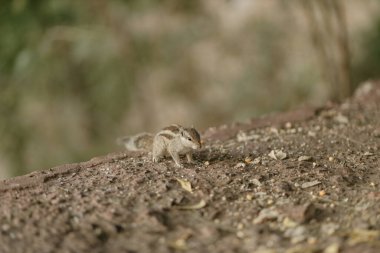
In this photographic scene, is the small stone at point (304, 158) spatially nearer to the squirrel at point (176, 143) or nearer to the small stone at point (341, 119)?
the squirrel at point (176, 143)

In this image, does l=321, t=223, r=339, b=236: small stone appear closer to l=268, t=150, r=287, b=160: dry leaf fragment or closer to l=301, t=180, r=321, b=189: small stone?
l=301, t=180, r=321, b=189: small stone

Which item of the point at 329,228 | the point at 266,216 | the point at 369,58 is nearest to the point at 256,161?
the point at 266,216

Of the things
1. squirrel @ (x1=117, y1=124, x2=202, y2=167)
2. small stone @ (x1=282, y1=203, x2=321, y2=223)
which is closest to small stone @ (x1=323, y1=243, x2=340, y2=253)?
small stone @ (x1=282, y1=203, x2=321, y2=223)

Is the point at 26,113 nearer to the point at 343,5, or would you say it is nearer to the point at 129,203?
the point at 343,5

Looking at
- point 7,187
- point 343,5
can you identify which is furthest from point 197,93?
point 7,187

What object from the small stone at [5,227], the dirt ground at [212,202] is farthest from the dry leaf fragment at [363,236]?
the small stone at [5,227]

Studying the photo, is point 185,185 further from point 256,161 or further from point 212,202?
point 256,161
